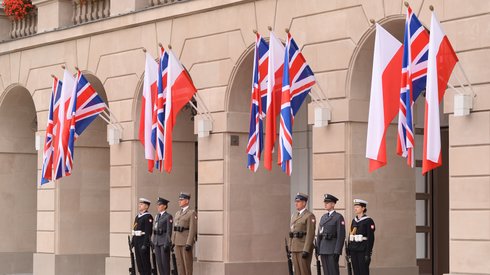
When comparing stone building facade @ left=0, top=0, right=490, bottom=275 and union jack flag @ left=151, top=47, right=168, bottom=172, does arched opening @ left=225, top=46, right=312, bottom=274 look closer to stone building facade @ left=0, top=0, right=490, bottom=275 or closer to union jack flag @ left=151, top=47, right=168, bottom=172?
stone building facade @ left=0, top=0, right=490, bottom=275

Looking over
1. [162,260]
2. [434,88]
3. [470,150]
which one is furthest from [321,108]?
[162,260]

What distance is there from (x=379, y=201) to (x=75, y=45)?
9.55 metres

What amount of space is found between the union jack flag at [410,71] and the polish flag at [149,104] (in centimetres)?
647

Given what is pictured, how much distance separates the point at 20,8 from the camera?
30.5 metres

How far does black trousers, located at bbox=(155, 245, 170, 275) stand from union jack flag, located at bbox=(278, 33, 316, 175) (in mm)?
4386

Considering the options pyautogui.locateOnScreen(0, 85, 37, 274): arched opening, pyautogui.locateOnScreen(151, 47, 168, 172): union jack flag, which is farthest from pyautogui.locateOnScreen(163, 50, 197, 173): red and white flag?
pyautogui.locateOnScreen(0, 85, 37, 274): arched opening

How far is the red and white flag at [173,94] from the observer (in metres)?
23.0

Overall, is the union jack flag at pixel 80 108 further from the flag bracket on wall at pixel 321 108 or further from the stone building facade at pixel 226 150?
the flag bracket on wall at pixel 321 108

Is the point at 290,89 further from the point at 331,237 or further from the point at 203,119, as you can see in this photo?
→ the point at 203,119

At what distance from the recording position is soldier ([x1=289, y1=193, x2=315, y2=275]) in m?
21.2

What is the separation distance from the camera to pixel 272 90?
69.1 ft

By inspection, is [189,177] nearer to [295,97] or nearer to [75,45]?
[75,45]

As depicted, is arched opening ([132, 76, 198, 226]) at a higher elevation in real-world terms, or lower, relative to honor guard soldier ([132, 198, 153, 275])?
higher

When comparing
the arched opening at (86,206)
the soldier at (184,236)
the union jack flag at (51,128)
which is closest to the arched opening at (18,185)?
the arched opening at (86,206)
